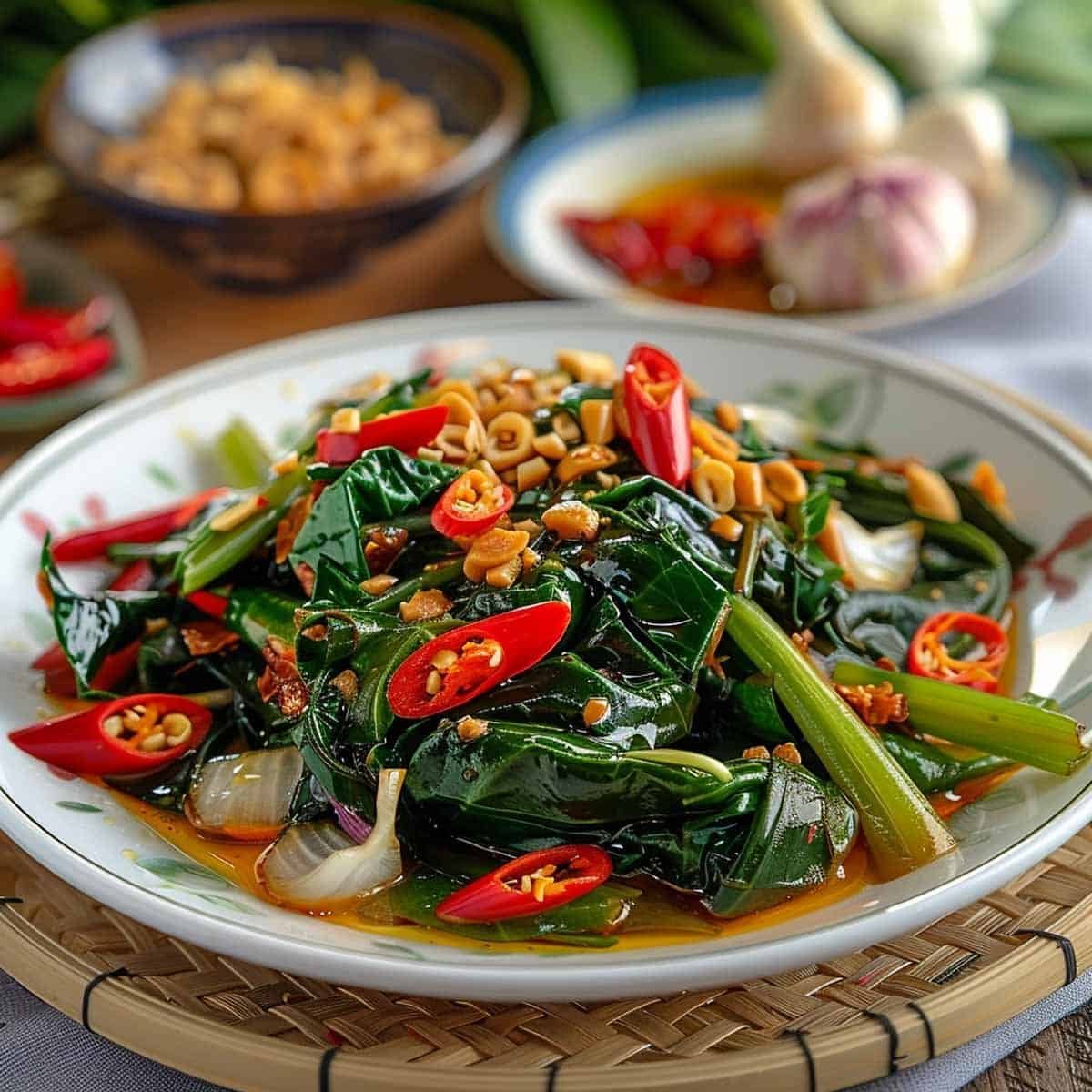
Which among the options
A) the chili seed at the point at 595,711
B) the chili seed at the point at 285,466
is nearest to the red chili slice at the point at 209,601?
the chili seed at the point at 285,466

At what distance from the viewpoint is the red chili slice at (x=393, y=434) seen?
290 cm

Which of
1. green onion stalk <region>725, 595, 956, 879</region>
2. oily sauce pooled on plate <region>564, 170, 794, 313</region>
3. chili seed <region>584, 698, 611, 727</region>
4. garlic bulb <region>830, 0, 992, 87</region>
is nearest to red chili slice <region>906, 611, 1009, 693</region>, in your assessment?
green onion stalk <region>725, 595, 956, 879</region>

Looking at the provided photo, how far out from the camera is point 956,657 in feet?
10.1

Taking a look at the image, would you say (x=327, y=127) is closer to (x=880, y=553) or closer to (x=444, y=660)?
(x=880, y=553)

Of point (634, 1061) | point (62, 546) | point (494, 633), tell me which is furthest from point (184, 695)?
point (634, 1061)

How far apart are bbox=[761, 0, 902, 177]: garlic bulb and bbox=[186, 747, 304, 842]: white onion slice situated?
369 cm

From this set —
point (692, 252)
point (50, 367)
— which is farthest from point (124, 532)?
point (692, 252)

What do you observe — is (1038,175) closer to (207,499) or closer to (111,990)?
(207,499)

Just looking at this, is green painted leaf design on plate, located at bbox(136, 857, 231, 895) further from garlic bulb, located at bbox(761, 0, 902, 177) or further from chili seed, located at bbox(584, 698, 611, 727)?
garlic bulb, located at bbox(761, 0, 902, 177)

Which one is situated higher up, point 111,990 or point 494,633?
point 494,633

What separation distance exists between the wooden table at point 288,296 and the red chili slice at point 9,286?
1.34 ft

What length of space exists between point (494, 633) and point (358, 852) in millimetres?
439

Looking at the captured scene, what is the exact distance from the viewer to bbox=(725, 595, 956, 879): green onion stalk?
2.46 m

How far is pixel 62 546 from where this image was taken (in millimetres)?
3355
